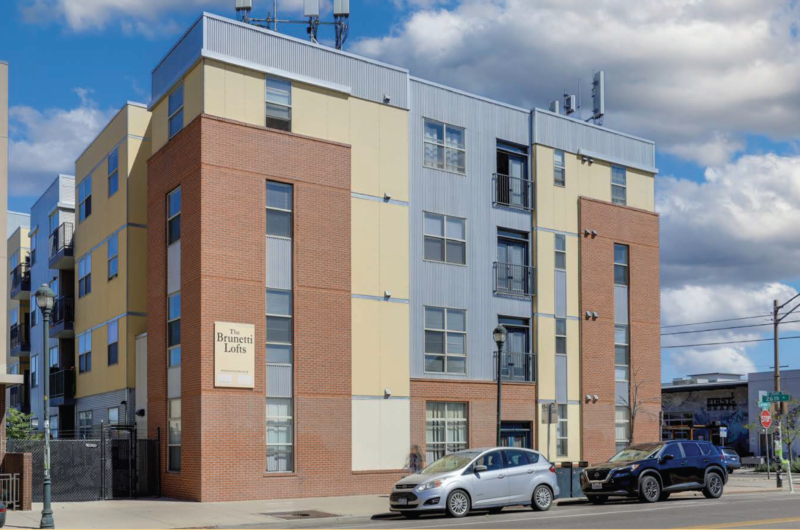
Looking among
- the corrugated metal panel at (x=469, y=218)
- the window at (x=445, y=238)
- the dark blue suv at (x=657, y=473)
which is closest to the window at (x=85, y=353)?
the corrugated metal panel at (x=469, y=218)

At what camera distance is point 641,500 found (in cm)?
2488

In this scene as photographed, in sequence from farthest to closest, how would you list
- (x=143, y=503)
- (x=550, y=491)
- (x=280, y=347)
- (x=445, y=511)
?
(x=280, y=347)
(x=143, y=503)
(x=550, y=491)
(x=445, y=511)

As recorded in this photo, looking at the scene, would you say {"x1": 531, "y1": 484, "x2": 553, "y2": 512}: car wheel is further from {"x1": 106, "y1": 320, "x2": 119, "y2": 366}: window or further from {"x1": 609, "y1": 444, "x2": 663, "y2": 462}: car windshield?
{"x1": 106, "y1": 320, "x2": 119, "y2": 366}: window

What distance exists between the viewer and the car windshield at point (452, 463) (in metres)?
22.5

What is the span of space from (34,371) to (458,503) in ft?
96.7

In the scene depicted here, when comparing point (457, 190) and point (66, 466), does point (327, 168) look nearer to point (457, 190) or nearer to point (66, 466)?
point (457, 190)

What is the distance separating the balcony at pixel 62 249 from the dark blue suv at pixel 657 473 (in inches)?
943

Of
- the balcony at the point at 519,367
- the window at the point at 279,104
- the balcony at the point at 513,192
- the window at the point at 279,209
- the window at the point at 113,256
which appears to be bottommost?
the balcony at the point at 519,367

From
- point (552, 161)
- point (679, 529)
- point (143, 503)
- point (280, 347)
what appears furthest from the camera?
point (552, 161)

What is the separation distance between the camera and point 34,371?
44781mm

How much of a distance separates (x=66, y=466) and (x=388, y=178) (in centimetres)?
1311

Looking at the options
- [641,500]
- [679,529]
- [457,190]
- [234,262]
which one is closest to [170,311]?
[234,262]

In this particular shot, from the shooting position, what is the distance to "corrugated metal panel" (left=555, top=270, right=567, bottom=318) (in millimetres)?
35781

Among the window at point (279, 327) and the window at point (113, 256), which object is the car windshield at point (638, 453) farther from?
the window at point (113, 256)
